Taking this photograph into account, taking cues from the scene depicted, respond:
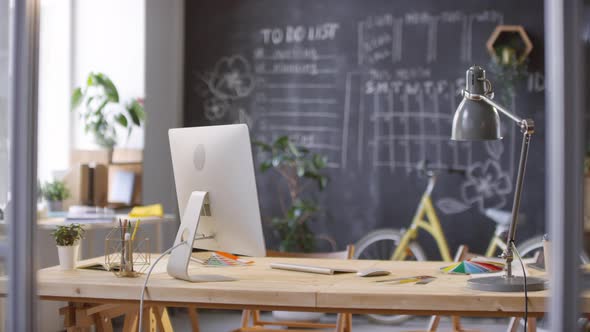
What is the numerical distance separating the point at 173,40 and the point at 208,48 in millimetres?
273

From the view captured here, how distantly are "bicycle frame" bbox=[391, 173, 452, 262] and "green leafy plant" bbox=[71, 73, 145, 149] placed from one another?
1.91 m

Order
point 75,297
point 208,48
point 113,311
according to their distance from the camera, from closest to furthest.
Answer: point 75,297, point 113,311, point 208,48

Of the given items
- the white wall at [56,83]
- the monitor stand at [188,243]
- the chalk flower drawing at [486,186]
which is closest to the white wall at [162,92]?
the white wall at [56,83]

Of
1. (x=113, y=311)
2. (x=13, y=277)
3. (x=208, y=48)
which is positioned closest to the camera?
(x=13, y=277)

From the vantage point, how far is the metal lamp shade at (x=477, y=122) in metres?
2.40

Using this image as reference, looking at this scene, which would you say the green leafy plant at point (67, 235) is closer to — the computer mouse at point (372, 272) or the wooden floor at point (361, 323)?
the computer mouse at point (372, 272)

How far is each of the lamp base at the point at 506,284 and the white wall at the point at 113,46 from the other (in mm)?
3606

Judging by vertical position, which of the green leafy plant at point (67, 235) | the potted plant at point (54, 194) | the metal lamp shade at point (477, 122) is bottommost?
the green leafy plant at point (67, 235)

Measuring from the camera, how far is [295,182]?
5648 millimetres

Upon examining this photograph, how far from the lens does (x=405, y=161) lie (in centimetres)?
561

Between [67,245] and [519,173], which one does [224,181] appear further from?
[519,173]

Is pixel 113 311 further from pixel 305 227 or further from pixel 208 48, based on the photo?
pixel 208 48

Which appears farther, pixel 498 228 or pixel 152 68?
pixel 152 68

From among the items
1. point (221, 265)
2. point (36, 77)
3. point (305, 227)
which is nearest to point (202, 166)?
point (221, 265)
